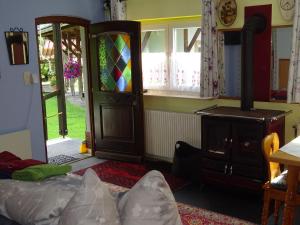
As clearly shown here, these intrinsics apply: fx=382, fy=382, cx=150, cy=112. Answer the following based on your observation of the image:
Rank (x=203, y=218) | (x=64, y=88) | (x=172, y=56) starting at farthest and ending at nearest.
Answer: (x=64, y=88), (x=172, y=56), (x=203, y=218)

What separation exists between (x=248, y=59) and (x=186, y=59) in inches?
42.1

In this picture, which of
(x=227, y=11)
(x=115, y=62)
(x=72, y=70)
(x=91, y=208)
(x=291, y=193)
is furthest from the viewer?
(x=72, y=70)

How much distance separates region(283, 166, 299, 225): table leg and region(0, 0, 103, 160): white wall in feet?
9.84

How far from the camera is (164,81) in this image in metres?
4.97

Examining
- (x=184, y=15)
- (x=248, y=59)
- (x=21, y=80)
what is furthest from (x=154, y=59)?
(x=21, y=80)

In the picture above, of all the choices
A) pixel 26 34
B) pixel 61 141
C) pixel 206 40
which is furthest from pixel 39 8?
pixel 61 141

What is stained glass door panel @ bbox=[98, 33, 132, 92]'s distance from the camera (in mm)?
4883

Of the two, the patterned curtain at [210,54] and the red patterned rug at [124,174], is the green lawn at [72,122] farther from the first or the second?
the patterned curtain at [210,54]

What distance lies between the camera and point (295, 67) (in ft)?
12.1

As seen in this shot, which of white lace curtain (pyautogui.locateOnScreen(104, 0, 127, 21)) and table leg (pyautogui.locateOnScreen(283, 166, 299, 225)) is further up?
white lace curtain (pyautogui.locateOnScreen(104, 0, 127, 21))

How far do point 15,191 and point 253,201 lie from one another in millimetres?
2419

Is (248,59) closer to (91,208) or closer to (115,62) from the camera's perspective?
(115,62)

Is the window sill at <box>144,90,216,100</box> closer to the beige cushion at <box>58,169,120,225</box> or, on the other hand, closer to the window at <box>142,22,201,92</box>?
the window at <box>142,22,201,92</box>

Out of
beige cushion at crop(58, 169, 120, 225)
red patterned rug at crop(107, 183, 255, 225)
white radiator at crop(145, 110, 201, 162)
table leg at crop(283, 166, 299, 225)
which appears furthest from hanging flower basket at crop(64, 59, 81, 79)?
beige cushion at crop(58, 169, 120, 225)
